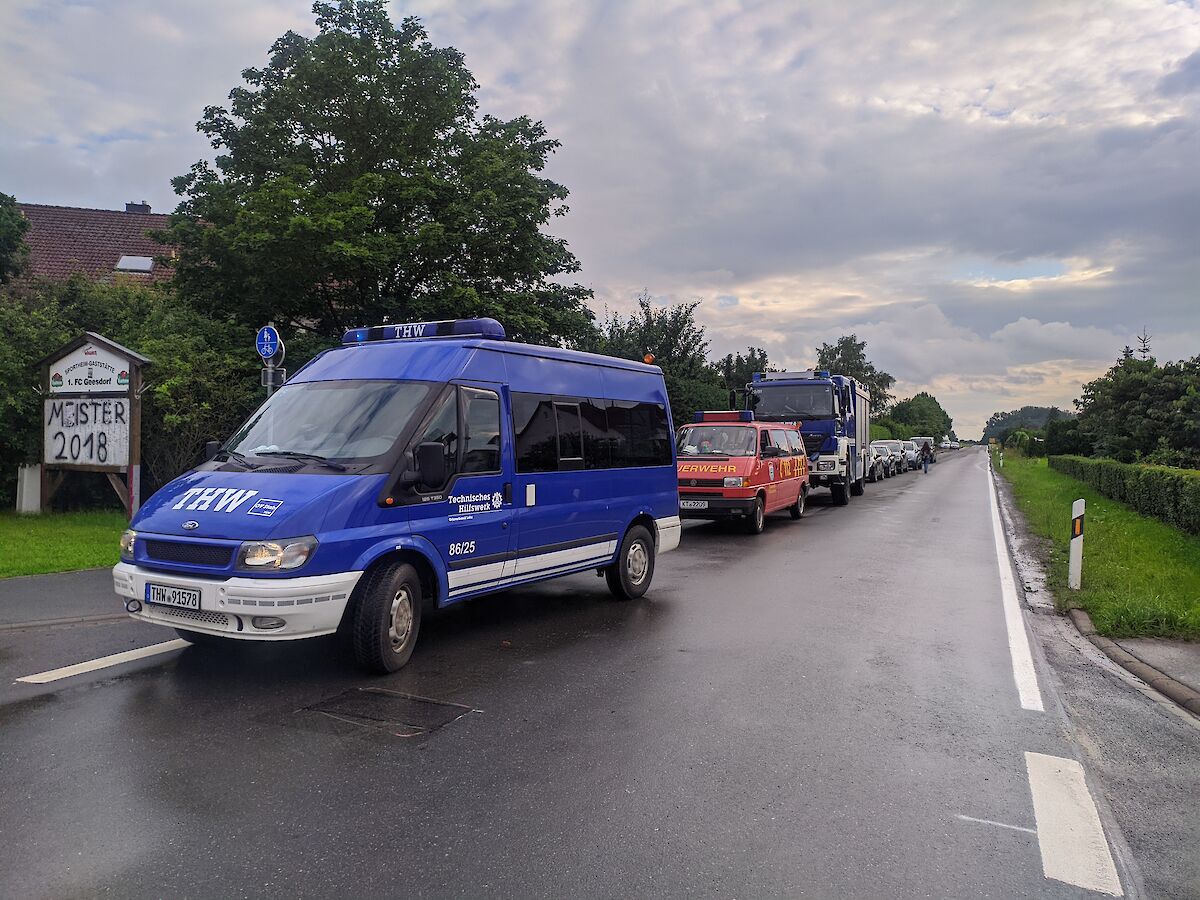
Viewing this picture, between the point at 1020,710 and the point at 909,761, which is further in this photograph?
the point at 1020,710

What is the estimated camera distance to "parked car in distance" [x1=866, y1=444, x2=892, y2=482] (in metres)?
36.4

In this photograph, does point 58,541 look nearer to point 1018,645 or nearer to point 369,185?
point 369,185

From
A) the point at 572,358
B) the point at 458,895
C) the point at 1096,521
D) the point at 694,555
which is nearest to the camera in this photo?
the point at 458,895

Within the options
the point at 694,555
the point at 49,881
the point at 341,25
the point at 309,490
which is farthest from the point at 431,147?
the point at 49,881

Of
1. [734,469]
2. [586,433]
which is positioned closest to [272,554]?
[586,433]

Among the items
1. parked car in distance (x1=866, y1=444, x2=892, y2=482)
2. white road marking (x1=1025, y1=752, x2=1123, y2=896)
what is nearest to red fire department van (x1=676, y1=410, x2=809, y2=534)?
white road marking (x1=1025, y1=752, x2=1123, y2=896)

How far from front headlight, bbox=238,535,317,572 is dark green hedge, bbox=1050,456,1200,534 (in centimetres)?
1408

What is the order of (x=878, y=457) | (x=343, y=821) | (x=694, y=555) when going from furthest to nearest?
1. (x=878, y=457)
2. (x=694, y=555)
3. (x=343, y=821)

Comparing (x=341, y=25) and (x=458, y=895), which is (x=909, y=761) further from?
(x=341, y=25)

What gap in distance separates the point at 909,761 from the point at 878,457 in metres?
36.1

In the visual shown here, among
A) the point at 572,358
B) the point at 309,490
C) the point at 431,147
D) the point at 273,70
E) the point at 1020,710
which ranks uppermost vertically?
the point at 273,70

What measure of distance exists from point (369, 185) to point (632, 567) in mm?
9850

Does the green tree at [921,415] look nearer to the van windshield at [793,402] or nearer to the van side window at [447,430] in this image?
the van windshield at [793,402]

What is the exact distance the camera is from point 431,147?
57.0ft
